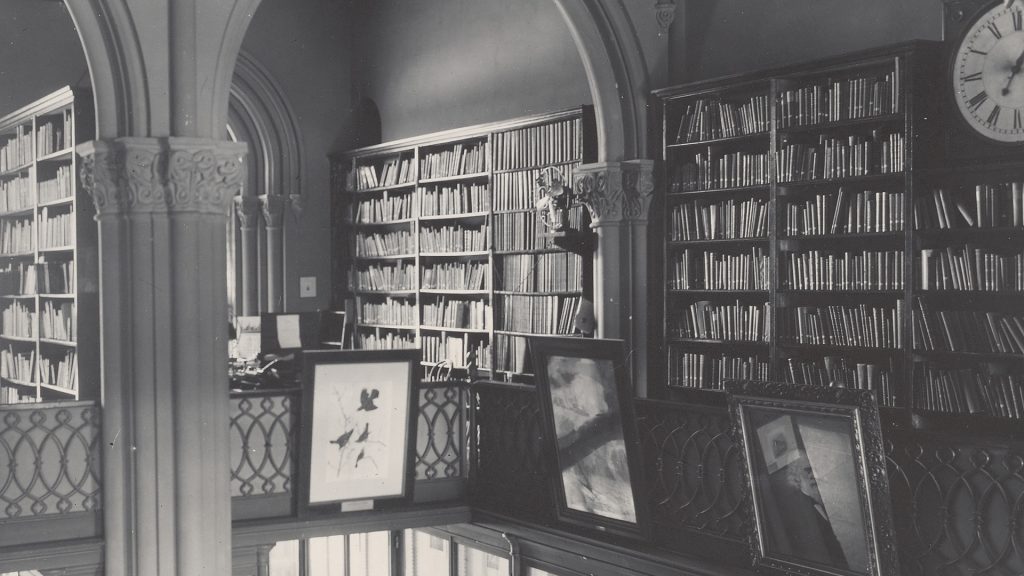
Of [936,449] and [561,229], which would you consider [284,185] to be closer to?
[561,229]

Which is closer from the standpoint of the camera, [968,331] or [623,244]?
[968,331]

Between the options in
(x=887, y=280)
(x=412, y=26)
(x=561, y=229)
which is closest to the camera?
(x=887, y=280)

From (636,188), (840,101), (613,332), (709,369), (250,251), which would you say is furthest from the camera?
(250,251)

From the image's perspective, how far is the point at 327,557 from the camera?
10.3 meters

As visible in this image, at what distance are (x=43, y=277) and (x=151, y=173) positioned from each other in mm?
4149

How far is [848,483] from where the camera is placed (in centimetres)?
537

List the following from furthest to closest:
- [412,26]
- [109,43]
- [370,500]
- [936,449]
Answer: [412,26] < [370,500] < [109,43] < [936,449]

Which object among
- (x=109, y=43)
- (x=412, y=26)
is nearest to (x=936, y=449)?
(x=109, y=43)

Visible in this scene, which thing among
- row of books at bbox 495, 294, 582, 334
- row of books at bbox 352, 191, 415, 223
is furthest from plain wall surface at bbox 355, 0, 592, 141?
row of books at bbox 495, 294, 582, 334

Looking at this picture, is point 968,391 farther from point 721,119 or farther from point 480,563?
point 480,563

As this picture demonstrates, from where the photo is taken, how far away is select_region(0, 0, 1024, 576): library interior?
5984 millimetres

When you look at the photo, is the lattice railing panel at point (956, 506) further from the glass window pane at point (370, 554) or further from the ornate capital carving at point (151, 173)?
the glass window pane at point (370, 554)

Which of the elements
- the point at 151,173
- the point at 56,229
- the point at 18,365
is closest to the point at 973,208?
the point at 151,173

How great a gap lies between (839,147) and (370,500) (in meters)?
3.70
